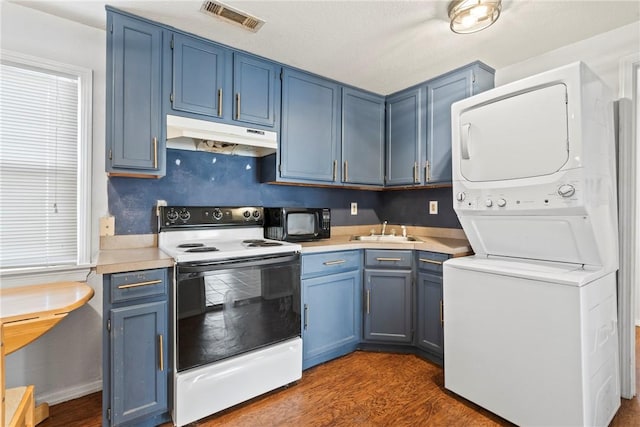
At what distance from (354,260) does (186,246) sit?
4.12 feet

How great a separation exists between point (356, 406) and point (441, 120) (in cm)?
219

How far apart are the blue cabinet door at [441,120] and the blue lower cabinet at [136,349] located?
7.05 feet

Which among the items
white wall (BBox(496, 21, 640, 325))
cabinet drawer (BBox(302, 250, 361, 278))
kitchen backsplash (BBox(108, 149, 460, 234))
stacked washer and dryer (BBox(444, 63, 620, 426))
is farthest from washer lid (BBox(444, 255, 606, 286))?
white wall (BBox(496, 21, 640, 325))

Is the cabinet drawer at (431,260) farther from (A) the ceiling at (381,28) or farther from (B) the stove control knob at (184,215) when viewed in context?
(B) the stove control knob at (184,215)

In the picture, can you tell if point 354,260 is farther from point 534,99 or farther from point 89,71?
point 89,71

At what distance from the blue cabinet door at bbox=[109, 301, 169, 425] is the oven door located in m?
0.11

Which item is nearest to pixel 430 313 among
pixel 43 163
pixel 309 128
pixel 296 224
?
pixel 296 224

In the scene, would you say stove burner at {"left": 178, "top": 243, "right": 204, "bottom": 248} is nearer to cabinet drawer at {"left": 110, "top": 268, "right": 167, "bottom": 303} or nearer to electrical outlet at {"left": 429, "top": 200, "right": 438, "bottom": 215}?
cabinet drawer at {"left": 110, "top": 268, "right": 167, "bottom": 303}

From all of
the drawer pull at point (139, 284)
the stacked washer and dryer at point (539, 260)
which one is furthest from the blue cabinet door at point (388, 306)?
the drawer pull at point (139, 284)

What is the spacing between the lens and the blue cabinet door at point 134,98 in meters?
1.79

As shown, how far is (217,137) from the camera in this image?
207cm

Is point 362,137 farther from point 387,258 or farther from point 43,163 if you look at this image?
point 43,163

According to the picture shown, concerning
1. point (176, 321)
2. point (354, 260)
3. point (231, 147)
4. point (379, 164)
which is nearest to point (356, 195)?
point (379, 164)

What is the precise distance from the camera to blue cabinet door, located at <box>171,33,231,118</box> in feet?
6.50
